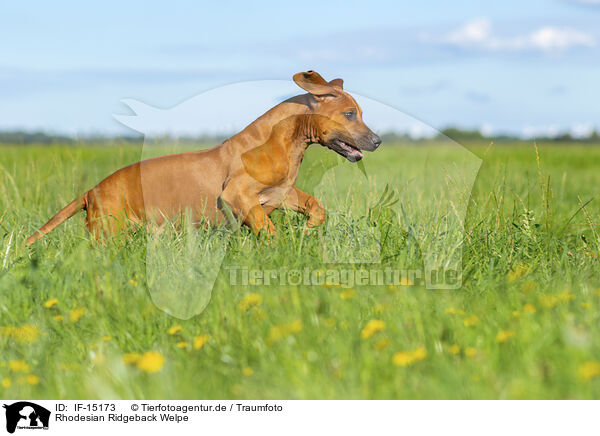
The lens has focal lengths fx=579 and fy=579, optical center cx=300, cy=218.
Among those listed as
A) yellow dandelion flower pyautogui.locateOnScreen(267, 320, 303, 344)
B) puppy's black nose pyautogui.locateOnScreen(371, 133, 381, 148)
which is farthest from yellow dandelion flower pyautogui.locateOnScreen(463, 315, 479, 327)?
puppy's black nose pyautogui.locateOnScreen(371, 133, 381, 148)

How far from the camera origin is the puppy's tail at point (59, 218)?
445cm

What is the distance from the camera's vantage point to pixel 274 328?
263cm

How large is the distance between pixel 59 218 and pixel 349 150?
2368mm

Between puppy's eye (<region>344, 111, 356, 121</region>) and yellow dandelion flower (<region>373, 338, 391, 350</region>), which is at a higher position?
puppy's eye (<region>344, 111, 356, 121</region>)

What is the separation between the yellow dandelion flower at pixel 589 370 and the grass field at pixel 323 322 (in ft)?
0.04

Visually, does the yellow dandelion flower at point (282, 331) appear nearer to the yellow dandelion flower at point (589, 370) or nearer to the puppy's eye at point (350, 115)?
the yellow dandelion flower at point (589, 370)

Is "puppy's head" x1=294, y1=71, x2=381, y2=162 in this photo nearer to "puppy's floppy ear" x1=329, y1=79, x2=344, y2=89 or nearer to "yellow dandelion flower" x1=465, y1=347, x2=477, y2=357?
"puppy's floppy ear" x1=329, y1=79, x2=344, y2=89

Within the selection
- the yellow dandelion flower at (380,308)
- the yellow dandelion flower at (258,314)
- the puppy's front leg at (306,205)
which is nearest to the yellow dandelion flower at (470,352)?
the yellow dandelion flower at (380,308)

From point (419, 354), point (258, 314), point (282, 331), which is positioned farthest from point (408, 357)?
point (258, 314)

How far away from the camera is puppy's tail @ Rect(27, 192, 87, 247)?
4.45 m

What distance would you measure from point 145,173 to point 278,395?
7.80ft

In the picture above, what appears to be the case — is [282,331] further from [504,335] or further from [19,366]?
[19,366]

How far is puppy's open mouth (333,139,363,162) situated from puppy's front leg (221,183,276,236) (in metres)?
0.69
